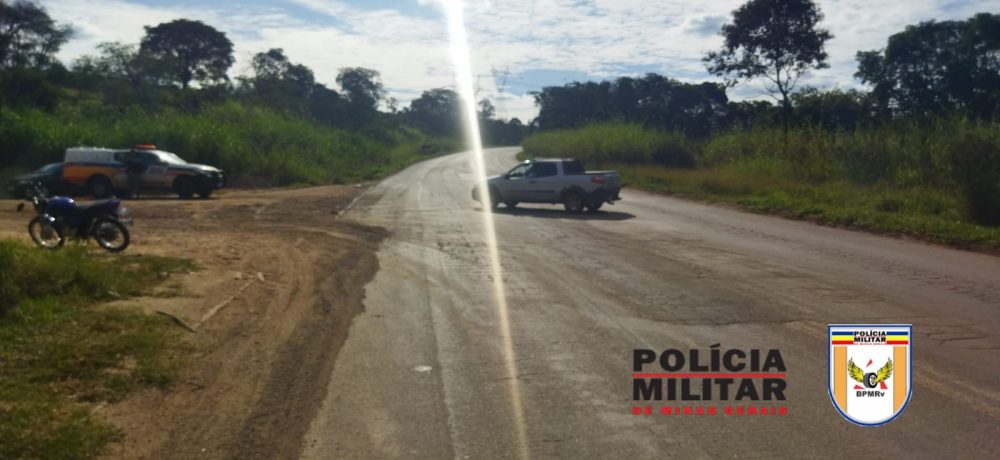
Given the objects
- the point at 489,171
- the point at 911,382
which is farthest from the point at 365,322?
the point at 489,171

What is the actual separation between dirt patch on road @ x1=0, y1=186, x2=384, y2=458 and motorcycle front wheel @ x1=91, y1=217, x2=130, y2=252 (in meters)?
0.38

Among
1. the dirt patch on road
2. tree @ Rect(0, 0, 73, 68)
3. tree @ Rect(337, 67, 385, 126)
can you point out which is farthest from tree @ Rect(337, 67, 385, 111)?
the dirt patch on road

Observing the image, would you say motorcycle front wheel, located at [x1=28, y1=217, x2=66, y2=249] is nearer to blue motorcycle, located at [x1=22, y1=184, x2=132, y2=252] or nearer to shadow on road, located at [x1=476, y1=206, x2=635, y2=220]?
blue motorcycle, located at [x1=22, y1=184, x2=132, y2=252]

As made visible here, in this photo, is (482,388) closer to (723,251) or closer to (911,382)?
(911,382)

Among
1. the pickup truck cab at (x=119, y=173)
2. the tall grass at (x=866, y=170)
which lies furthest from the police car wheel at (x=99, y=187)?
the tall grass at (x=866, y=170)

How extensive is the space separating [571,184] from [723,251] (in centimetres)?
972

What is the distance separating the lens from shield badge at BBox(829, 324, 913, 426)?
19.4 feet

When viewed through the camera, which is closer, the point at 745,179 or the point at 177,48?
the point at 745,179

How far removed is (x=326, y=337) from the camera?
8.48 meters

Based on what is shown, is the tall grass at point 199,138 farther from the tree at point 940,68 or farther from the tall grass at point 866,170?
the tree at point 940,68

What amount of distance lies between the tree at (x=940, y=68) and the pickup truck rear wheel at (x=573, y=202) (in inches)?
971

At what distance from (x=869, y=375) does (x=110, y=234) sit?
1169 cm

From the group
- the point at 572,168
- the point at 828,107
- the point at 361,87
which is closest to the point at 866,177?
the point at 572,168

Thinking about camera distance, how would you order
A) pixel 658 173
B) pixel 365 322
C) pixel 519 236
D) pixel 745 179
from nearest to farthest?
pixel 365 322 → pixel 519 236 → pixel 745 179 → pixel 658 173
